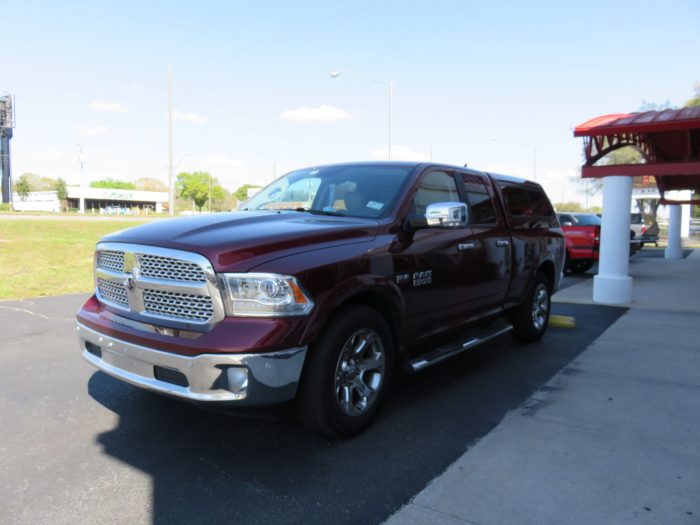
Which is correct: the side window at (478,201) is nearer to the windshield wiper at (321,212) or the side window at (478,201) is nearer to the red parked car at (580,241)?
the windshield wiper at (321,212)

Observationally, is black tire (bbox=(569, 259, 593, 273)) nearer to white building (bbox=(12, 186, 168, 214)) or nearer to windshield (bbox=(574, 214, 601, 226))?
windshield (bbox=(574, 214, 601, 226))

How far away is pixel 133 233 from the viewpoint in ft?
11.6

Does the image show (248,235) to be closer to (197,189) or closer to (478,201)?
(478,201)

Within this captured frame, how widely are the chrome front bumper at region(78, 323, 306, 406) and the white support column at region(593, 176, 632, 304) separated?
8046 mm

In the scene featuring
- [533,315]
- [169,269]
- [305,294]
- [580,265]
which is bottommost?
[580,265]

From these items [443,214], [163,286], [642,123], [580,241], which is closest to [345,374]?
[163,286]

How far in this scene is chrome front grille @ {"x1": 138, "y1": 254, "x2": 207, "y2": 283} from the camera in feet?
10.0

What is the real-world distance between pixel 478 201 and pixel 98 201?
99.0 metres

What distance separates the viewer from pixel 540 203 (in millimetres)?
6578

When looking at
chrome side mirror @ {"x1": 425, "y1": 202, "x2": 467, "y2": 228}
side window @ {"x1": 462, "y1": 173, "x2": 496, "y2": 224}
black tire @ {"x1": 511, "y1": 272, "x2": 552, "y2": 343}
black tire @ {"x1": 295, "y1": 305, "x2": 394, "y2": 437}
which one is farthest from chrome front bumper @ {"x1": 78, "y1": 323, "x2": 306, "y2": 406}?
black tire @ {"x1": 511, "y1": 272, "x2": 552, "y2": 343}

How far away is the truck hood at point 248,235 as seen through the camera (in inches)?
119

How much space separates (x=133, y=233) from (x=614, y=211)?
27.7 feet

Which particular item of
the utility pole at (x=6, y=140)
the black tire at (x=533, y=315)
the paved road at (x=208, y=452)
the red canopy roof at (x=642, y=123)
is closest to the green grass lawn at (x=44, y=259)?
the paved road at (x=208, y=452)

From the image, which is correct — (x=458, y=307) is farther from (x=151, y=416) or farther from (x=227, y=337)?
(x=151, y=416)
